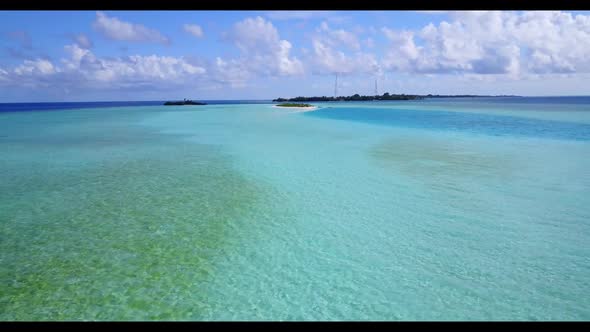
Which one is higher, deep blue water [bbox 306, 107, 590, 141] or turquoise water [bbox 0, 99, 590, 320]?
deep blue water [bbox 306, 107, 590, 141]

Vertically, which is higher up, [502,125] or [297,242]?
[502,125]

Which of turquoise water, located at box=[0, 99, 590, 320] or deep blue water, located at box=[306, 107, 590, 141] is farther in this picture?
deep blue water, located at box=[306, 107, 590, 141]

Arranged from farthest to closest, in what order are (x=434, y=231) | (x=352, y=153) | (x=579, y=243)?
(x=352, y=153), (x=434, y=231), (x=579, y=243)

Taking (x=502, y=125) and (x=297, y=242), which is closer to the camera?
(x=297, y=242)
